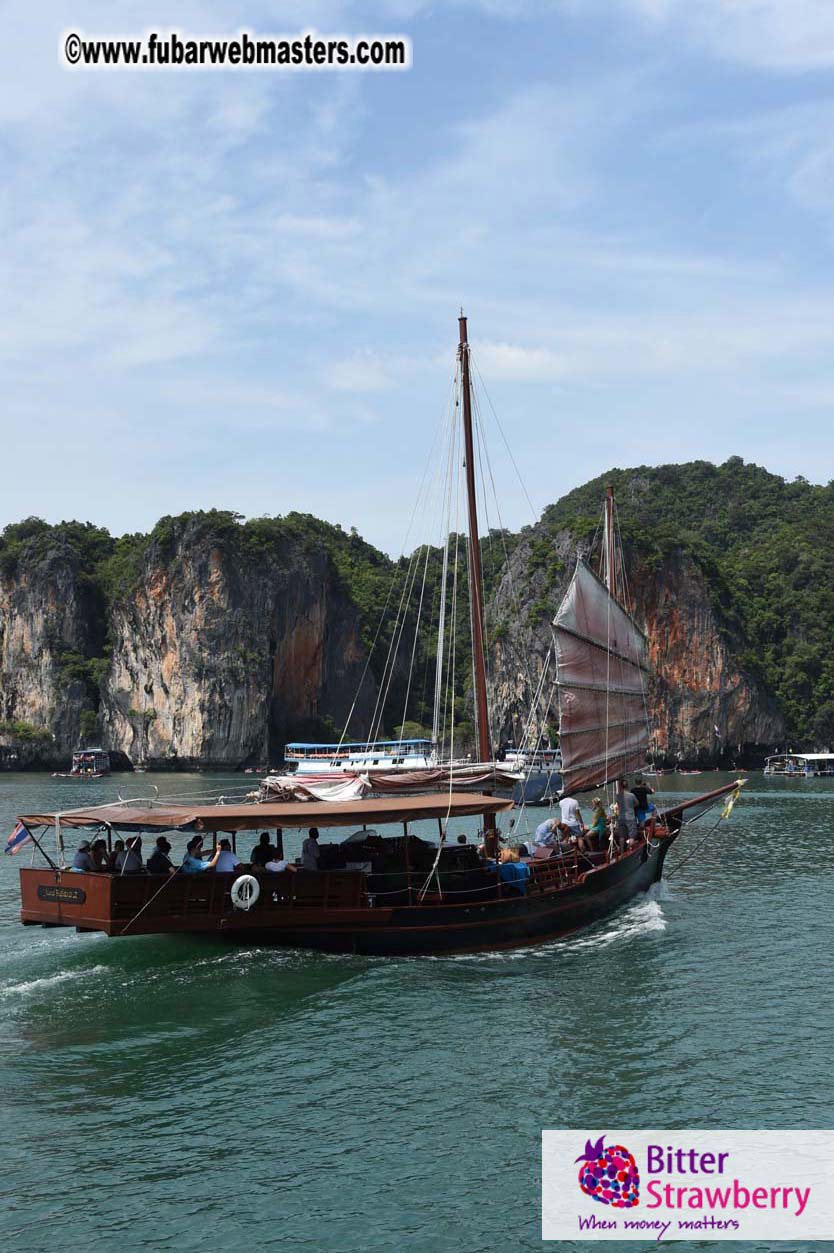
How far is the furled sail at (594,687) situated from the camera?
23.7m

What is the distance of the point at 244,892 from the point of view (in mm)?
16969

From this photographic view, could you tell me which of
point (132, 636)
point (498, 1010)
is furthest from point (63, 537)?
point (498, 1010)

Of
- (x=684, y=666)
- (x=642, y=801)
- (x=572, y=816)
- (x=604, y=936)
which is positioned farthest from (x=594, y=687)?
(x=684, y=666)

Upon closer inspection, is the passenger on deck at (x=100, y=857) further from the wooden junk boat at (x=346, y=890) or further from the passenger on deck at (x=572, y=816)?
the passenger on deck at (x=572, y=816)

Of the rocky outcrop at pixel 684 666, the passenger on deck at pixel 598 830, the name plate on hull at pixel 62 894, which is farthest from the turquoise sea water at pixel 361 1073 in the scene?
the rocky outcrop at pixel 684 666

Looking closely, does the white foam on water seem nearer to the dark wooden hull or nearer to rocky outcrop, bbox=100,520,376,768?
the dark wooden hull

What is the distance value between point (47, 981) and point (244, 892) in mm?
3200

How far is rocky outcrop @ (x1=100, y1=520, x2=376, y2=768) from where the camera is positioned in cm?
10044

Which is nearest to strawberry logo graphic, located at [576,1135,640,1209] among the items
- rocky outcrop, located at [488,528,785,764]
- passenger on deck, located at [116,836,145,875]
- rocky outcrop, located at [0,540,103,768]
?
passenger on deck, located at [116,836,145,875]

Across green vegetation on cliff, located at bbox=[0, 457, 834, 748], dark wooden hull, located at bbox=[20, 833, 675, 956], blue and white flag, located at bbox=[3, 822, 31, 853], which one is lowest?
dark wooden hull, located at bbox=[20, 833, 675, 956]

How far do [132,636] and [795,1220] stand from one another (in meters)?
104

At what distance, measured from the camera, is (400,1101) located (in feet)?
38.4

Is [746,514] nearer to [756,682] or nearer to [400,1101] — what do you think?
[756,682]

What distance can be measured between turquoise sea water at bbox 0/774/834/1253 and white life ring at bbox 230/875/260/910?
963mm
